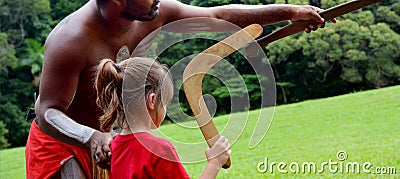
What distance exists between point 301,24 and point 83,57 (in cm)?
80

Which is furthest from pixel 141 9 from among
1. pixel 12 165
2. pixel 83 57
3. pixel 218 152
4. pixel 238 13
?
pixel 12 165

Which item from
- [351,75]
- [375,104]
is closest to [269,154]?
[375,104]

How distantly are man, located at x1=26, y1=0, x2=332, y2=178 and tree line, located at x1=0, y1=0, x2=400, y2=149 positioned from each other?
47.2 ft

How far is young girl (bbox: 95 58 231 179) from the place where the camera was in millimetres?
1829

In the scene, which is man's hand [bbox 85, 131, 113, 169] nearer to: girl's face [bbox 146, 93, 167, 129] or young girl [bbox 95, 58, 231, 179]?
young girl [bbox 95, 58, 231, 179]

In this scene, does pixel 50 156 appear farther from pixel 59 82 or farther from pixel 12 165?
pixel 12 165

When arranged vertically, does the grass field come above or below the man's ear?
below

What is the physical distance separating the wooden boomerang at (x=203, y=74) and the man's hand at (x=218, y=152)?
0.05m

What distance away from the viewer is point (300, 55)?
20625mm

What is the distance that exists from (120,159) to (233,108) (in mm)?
394

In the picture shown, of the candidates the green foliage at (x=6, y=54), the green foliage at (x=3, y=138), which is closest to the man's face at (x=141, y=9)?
the green foliage at (x=3, y=138)

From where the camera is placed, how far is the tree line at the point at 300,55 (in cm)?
1878

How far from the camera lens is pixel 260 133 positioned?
1.99 meters

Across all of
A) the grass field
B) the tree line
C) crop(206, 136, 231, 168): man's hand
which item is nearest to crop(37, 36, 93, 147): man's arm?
crop(206, 136, 231, 168): man's hand
